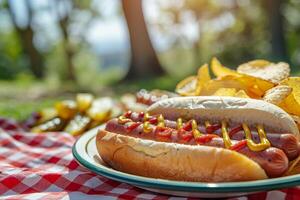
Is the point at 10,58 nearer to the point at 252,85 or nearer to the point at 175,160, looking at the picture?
the point at 252,85

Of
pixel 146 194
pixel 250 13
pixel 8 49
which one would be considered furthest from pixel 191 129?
pixel 8 49

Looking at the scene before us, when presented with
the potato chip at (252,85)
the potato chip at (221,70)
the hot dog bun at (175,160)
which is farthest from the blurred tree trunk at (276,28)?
the hot dog bun at (175,160)

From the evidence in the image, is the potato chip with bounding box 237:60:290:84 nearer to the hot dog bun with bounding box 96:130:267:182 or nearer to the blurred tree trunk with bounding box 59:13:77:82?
the hot dog bun with bounding box 96:130:267:182

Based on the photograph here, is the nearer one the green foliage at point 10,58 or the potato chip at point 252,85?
the potato chip at point 252,85

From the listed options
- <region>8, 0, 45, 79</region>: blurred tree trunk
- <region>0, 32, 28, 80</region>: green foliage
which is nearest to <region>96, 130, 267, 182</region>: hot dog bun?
<region>8, 0, 45, 79</region>: blurred tree trunk

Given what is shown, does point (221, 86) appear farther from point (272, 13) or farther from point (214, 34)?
point (214, 34)

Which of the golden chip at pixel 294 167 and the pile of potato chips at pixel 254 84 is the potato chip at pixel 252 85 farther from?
the golden chip at pixel 294 167

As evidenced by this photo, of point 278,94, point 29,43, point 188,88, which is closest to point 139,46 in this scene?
point 188,88
